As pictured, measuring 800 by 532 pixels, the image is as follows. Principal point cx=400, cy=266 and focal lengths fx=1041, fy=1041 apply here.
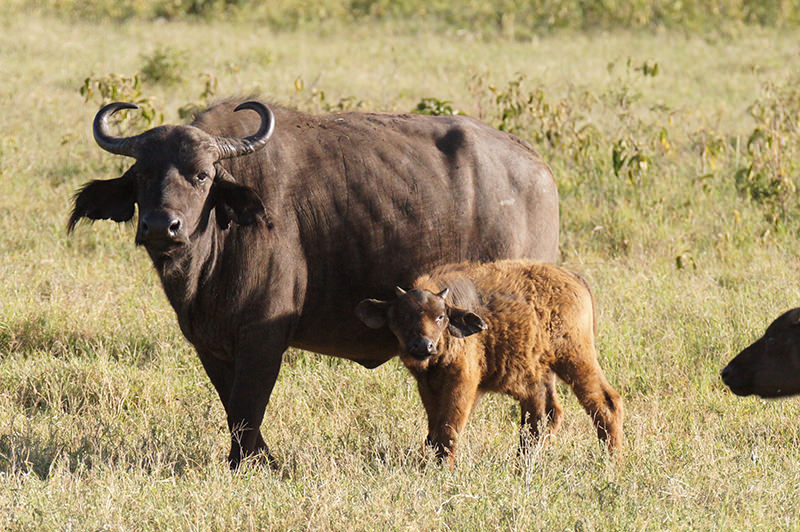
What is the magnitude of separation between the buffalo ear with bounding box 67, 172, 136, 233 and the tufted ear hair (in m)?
0.46

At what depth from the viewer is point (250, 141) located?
5.49m

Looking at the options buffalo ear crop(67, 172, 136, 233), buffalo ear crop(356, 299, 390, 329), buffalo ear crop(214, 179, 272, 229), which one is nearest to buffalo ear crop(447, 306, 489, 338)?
buffalo ear crop(356, 299, 390, 329)

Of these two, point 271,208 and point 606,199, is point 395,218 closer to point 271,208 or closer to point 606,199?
point 271,208

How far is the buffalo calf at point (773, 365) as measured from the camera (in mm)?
5258

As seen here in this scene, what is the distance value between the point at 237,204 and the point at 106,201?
0.74 m

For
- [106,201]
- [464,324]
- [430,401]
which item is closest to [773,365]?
[464,324]

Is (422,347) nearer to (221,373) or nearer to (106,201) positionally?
(221,373)

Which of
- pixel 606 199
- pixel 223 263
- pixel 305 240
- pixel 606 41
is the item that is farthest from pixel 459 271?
pixel 606 41

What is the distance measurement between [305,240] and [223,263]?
488 mm

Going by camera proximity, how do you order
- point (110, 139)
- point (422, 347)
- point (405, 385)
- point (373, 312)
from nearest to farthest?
point (422, 347) → point (110, 139) → point (373, 312) → point (405, 385)

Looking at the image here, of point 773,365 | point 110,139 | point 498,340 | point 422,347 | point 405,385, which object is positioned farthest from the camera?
point 405,385

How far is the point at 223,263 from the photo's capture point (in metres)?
5.73

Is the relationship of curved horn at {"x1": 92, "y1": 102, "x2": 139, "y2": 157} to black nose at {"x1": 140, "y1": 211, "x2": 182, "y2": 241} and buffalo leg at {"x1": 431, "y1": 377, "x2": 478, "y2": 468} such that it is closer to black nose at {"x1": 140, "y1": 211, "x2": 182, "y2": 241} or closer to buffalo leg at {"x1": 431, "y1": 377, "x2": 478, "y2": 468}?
black nose at {"x1": 140, "y1": 211, "x2": 182, "y2": 241}

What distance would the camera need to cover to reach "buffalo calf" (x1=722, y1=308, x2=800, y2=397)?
5258 millimetres
